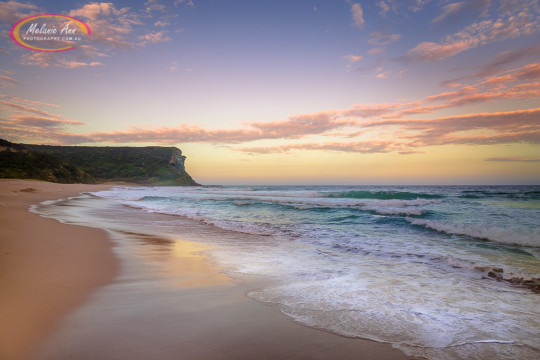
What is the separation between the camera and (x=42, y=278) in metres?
3.60

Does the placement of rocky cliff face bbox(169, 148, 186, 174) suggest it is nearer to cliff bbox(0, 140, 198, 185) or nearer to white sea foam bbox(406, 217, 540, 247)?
cliff bbox(0, 140, 198, 185)

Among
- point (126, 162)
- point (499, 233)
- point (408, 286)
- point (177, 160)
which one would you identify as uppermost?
point (177, 160)

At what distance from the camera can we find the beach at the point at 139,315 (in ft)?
Answer: 7.18

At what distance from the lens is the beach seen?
219 cm

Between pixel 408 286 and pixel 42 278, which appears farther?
pixel 408 286

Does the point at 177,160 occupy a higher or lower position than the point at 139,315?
higher

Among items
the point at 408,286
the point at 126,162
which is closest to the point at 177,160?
the point at 126,162

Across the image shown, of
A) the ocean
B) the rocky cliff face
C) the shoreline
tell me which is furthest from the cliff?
the ocean

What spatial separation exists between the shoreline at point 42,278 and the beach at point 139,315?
0.03ft

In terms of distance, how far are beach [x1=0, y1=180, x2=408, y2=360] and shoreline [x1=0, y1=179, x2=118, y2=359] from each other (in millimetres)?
10

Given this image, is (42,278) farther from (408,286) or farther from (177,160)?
(177,160)

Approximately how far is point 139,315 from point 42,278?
184 centimetres

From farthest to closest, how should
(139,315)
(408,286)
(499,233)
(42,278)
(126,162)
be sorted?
(126,162) → (499,233) → (408,286) → (42,278) → (139,315)

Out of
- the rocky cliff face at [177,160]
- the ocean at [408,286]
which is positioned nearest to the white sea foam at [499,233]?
the ocean at [408,286]
